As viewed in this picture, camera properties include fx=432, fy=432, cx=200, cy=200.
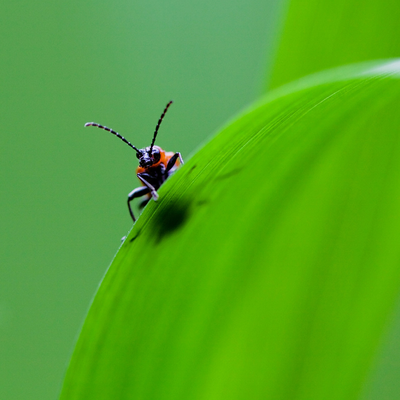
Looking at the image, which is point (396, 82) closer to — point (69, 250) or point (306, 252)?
point (306, 252)

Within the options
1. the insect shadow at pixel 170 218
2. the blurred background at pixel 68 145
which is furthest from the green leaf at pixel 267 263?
the blurred background at pixel 68 145

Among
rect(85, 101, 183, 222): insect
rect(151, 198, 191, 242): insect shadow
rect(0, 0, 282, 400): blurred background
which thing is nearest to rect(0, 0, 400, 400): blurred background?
rect(0, 0, 282, 400): blurred background

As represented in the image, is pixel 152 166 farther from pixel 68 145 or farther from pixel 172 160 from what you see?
pixel 68 145

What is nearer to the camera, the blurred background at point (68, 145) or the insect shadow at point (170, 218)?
the insect shadow at point (170, 218)

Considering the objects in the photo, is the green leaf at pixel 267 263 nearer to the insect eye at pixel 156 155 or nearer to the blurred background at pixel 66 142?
the insect eye at pixel 156 155

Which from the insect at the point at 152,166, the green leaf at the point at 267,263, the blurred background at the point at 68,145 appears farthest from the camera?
the blurred background at the point at 68,145

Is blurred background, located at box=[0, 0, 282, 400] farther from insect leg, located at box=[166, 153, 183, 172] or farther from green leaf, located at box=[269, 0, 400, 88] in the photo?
green leaf, located at box=[269, 0, 400, 88]

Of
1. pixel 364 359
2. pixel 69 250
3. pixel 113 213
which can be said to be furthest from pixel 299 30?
pixel 69 250
